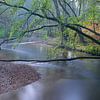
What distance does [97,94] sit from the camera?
49.5 ft

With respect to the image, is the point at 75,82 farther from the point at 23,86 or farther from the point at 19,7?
the point at 19,7

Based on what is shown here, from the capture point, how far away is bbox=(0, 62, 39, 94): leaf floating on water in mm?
16797

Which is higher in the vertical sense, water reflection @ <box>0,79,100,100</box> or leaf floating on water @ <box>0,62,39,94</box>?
leaf floating on water @ <box>0,62,39,94</box>

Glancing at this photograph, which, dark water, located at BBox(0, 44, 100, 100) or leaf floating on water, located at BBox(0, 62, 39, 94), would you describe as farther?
leaf floating on water, located at BBox(0, 62, 39, 94)

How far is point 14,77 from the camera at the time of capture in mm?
19000

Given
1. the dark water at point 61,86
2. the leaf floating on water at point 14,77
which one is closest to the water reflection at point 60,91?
the dark water at point 61,86

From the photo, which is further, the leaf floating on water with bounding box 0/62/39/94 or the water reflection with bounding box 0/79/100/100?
the leaf floating on water with bounding box 0/62/39/94

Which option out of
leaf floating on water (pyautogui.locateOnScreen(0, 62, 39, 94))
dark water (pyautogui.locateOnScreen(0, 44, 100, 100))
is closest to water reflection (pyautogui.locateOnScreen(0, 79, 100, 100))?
dark water (pyautogui.locateOnScreen(0, 44, 100, 100))

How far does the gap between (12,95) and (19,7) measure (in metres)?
4.95

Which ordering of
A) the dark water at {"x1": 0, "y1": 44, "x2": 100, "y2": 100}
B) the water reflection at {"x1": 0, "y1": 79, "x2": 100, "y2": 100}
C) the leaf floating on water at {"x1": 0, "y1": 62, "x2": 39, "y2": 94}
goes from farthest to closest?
the leaf floating on water at {"x1": 0, "y1": 62, "x2": 39, "y2": 94}, the dark water at {"x1": 0, "y1": 44, "x2": 100, "y2": 100}, the water reflection at {"x1": 0, "y1": 79, "x2": 100, "y2": 100}

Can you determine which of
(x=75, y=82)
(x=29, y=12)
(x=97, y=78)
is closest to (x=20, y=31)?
(x=29, y=12)

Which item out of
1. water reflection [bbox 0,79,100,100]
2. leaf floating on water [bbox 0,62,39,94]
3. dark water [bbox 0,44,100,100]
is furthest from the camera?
leaf floating on water [bbox 0,62,39,94]

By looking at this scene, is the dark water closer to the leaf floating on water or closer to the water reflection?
the water reflection

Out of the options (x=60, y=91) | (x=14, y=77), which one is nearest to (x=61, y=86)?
(x=60, y=91)
